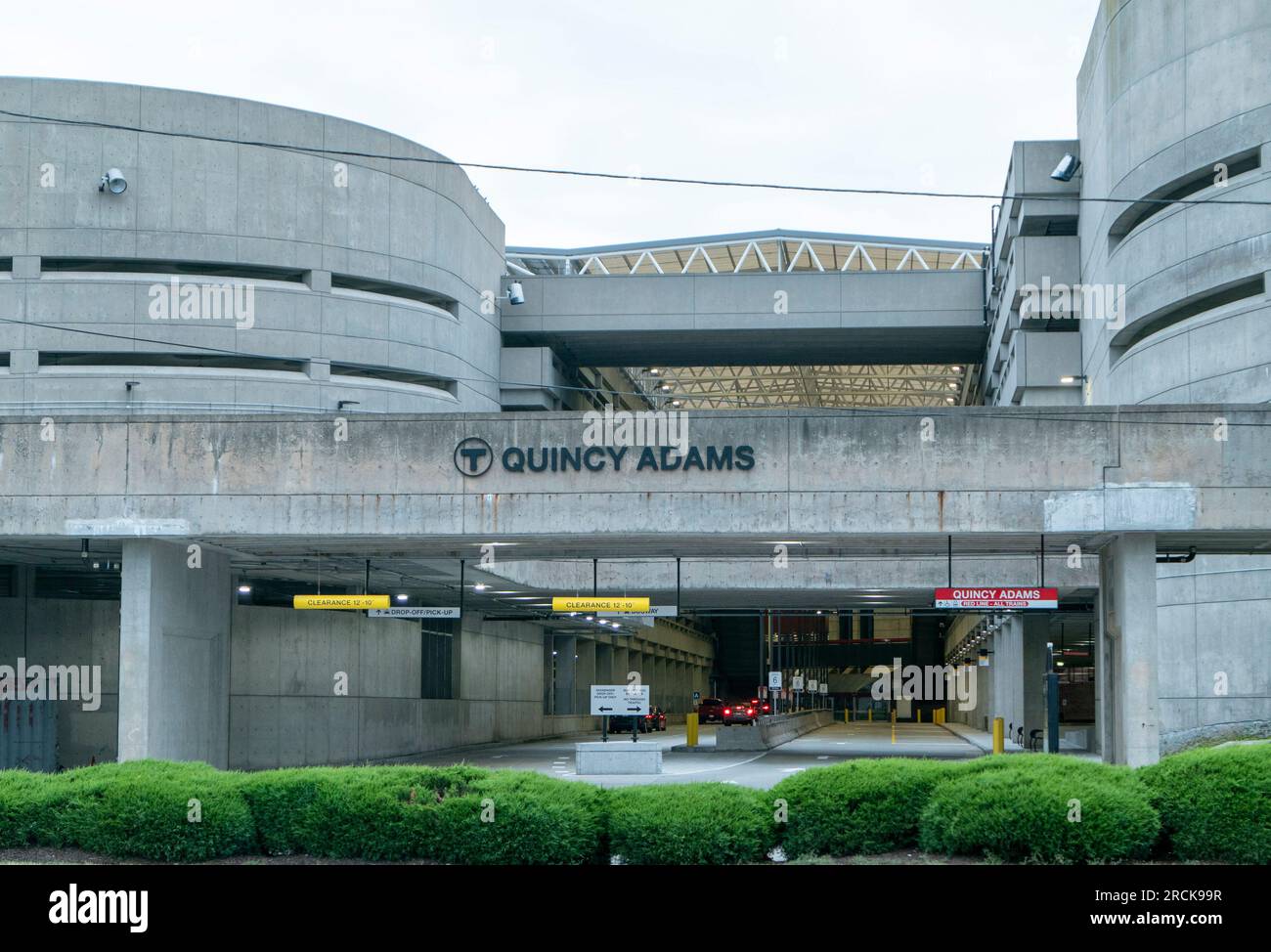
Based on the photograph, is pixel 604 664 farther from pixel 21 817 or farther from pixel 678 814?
pixel 678 814

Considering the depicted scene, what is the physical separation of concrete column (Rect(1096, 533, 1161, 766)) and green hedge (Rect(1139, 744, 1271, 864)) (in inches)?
440

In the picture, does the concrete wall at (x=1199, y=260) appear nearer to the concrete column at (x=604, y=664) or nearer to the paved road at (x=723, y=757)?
the paved road at (x=723, y=757)

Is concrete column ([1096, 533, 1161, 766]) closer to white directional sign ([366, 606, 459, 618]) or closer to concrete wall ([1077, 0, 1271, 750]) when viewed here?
concrete wall ([1077, 0, 1271, 750])

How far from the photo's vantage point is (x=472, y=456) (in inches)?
1014

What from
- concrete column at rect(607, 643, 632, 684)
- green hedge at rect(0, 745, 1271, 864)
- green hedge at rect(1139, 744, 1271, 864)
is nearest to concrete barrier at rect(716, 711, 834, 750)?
concrete column at rect(607, 643, 632, 684)

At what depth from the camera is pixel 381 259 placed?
169 feet

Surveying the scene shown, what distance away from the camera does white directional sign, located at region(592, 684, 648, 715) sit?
35.0 metres

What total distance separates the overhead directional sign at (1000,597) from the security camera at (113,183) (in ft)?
103

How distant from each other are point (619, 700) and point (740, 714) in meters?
39.3

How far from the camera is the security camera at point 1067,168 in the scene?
47906 mm

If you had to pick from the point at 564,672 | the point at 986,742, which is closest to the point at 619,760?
the point at 986,742
